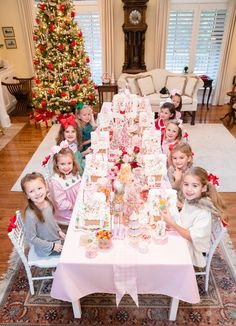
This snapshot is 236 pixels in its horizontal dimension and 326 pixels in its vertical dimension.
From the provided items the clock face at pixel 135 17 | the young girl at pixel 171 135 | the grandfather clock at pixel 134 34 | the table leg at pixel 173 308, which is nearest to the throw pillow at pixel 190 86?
the grandfather clock at pixel 134 34

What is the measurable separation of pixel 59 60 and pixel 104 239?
430 cm

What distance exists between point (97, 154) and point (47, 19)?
355cm

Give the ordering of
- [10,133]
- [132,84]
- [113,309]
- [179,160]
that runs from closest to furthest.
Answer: [113,309]
[179,160]
[10,133]
[132,84]

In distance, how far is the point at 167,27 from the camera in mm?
6262

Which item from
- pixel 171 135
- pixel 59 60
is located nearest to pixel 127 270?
pixel 171 135

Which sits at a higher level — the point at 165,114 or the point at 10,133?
the point at 165,114

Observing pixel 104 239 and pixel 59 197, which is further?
pixel 59 197

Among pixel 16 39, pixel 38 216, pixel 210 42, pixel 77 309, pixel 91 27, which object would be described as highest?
pixel 91 27

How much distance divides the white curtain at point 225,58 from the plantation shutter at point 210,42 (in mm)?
141

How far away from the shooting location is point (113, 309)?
222cm

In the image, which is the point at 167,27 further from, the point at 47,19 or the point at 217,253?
the point at 217,253

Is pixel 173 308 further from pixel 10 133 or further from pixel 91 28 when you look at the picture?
pixel 91 28

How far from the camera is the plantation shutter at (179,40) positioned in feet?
20.5

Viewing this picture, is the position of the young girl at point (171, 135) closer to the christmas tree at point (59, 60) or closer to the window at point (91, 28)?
the christmas tree at point (59, 60)
